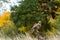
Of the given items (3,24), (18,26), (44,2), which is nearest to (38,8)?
(44,2)

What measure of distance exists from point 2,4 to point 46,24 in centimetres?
466

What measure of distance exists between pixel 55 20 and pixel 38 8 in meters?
0.82

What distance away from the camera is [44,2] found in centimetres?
1034

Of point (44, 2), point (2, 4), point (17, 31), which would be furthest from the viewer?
point (2, 4)

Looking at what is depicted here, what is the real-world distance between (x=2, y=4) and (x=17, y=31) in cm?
437

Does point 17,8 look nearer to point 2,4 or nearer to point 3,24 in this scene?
point 3,24

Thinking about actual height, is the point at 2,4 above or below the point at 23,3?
below

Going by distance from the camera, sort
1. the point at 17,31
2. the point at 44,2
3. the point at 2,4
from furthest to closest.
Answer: the point at 2,4, the point at 44,2, the point at 17,31

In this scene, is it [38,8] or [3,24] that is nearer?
[38,8]

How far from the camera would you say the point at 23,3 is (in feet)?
33.0

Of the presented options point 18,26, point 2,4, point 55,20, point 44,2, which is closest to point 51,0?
point 44,2

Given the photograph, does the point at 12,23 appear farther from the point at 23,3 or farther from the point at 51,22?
the point at 51,22

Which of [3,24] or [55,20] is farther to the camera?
[3,24]

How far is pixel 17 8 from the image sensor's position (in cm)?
1004
